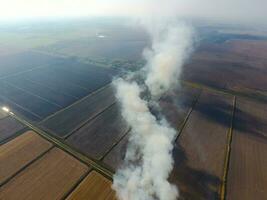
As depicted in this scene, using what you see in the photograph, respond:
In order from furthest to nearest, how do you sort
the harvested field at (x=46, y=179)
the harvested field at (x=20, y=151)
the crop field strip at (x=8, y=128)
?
the crop field strip at (x=8, y=128)
the harvested field at (x=20, y=151)
the harvested field at (x=46, y=179)

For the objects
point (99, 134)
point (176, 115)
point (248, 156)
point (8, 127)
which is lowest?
point (176, 115)

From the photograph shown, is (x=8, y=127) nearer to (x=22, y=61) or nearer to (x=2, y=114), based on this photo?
(x=2, y=114)

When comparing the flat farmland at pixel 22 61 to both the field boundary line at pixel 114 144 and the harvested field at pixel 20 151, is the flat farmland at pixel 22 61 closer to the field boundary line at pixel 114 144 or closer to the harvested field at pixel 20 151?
the harvested field at pixel 20 151

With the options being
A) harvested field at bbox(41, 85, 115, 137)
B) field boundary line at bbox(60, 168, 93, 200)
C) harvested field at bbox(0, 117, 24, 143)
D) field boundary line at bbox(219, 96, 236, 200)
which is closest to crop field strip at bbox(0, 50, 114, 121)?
harvested field at bbox(41, 85, 115, 137)

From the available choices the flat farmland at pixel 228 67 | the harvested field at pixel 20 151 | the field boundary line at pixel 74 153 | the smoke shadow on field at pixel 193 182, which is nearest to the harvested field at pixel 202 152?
the smoke shadow on field at pixel 193 182

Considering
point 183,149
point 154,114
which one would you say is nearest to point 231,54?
point 154,114

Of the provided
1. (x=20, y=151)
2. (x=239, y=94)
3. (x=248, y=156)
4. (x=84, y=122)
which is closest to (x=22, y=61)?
(x=84, y=122)
